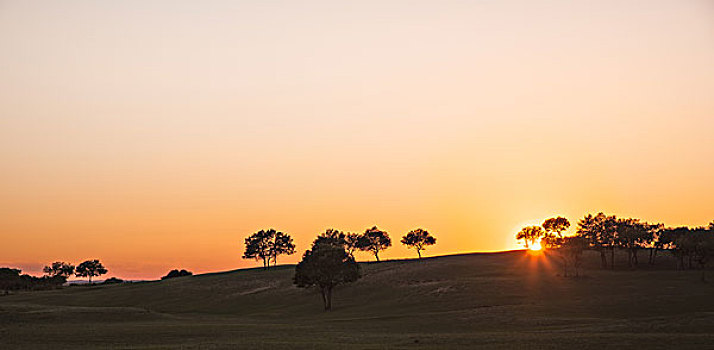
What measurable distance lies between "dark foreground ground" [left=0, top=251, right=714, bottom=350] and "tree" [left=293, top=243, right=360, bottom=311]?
15.3ft

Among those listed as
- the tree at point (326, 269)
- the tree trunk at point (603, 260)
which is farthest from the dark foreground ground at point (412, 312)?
the tree at point (326, 269)

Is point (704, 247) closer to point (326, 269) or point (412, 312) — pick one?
point (412, 312)

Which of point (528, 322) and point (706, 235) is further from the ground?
point (706, 235)

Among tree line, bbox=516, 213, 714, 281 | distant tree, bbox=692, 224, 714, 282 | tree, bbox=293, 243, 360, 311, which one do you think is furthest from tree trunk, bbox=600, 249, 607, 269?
tree, bbox=293, 243, 360, 311

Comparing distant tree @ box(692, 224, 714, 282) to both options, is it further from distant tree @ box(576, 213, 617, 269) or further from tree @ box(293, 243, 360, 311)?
tree @ box(293, 243, 360, 311)

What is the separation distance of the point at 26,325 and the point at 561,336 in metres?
56.8

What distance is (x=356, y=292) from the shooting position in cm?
12400

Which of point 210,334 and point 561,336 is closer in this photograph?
point 561,336

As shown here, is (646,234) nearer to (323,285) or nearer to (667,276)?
(667,276)

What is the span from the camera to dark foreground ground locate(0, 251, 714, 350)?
50875 millimetres

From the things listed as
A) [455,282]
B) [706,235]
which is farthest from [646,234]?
[455,282]

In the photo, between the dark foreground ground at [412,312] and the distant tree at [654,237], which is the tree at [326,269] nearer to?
the dark foreground ground at [412,312]

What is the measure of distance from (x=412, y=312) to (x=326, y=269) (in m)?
23.1

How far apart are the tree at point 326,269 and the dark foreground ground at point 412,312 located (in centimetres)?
465
